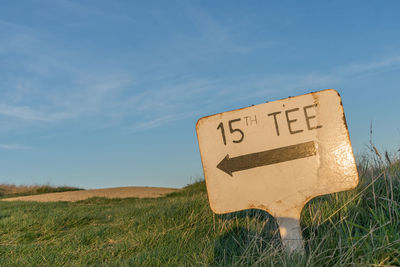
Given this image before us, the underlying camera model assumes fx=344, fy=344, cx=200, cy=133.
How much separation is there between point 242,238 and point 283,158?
116cm

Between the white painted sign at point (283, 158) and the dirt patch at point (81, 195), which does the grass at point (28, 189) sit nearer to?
the dirt patch at point (81, 195)

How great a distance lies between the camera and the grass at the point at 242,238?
2217mm

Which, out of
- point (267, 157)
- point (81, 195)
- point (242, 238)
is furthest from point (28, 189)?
point (267, 157)

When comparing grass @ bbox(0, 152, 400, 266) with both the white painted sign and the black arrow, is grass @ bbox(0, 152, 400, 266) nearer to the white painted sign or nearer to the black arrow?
the white painted sign

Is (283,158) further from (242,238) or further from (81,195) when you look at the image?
(81,195)

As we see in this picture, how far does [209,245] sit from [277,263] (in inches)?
35.9

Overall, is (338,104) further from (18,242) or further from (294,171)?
(18,242)

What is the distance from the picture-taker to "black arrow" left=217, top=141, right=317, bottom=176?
251cm

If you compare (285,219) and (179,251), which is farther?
(179,251)

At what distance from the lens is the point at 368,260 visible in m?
1.94

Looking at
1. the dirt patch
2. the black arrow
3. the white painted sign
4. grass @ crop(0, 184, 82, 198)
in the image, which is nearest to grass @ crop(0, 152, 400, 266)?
the white painted sign

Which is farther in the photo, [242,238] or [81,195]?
[81,195]

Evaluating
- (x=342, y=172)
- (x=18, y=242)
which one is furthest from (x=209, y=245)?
(x=18, y=242)

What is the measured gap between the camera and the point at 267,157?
2.55m
